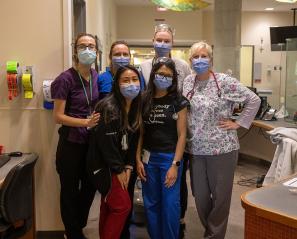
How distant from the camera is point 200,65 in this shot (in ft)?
8.05

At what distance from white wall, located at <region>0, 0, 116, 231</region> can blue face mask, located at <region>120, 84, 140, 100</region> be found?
69cm

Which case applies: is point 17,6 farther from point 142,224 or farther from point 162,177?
point 142,224

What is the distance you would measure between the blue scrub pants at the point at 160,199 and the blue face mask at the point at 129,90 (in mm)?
396

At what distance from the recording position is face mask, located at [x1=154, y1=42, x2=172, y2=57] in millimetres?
2648

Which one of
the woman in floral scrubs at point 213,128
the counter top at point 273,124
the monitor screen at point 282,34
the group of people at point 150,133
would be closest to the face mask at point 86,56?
the group of people at point 150,133

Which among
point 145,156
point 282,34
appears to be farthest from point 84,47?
A: point 282,34

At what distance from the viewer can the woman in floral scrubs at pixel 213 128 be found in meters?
2.46

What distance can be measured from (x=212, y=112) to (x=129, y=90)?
1.81 feet

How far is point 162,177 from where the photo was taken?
2445 millimetres

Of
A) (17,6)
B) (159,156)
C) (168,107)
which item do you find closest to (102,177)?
(159,156)

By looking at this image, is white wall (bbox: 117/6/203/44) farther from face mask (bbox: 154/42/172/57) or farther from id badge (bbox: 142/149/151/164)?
id badge (bbox: 142/149/151/164)

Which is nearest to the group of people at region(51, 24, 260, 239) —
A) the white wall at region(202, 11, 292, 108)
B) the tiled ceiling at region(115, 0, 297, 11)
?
the tiled ceiling at region(115, 0, 297, 11)

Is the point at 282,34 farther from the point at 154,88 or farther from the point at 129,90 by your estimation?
the point at 129,90

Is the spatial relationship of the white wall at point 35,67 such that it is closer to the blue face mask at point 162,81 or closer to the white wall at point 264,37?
the blue face mask at point 162,81
